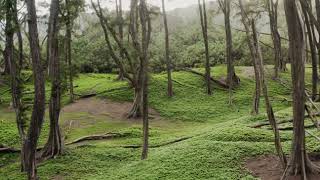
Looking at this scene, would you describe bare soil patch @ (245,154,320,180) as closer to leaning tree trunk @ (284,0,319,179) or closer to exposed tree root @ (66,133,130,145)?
leaning tree trunk @ (284,0,319,179)

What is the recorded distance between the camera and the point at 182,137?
17.0 metres

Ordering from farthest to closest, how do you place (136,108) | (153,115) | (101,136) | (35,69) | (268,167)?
(153,115) → (136,108) → (101,136) → (268,167) → (35,69)

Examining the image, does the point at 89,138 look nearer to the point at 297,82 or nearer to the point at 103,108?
the point at 103,108

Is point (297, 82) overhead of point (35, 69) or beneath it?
beneath

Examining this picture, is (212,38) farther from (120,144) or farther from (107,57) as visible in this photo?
(120,144)

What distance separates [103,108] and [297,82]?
18184 mm

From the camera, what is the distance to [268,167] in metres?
10.9

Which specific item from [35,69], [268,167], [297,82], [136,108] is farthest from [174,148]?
[136,108]

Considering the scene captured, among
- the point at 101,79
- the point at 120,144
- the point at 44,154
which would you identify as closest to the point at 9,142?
the point at 44,154

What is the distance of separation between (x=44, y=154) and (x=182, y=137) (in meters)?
5.13

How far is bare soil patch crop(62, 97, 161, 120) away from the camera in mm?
24875

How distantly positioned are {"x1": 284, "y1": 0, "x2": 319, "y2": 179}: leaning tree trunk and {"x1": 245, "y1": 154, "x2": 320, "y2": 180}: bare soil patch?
0.94ft

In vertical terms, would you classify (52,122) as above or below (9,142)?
above

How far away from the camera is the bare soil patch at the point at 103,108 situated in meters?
24.9
